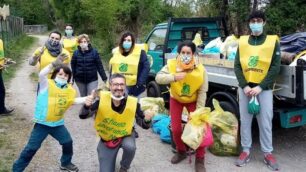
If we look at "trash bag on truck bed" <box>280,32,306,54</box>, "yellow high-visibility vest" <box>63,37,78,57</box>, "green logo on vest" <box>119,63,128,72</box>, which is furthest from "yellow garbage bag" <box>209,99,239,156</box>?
"yellow high-visibility vest" <box>63,37,78,57</box>

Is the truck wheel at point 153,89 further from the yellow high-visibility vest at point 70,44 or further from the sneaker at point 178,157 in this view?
Answer: the sneaker at point 178,157

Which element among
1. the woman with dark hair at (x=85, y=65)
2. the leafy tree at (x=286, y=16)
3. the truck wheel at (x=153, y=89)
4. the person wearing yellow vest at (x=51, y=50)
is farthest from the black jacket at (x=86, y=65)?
the leafy tree at (x=286, y=16)

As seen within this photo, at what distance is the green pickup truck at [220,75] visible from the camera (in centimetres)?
512

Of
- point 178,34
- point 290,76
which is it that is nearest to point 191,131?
point 290,76

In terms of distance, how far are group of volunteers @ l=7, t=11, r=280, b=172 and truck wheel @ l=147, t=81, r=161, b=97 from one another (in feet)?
7.12

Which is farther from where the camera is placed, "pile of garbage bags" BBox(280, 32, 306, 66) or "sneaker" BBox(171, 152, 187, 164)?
"sneaker" BBox(171, 152, 187, 164)

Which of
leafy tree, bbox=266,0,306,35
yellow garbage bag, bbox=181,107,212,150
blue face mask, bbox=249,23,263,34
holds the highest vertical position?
leafy tree, bbox=266,0,306,35

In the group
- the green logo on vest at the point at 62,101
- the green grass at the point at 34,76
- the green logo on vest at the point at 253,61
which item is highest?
the green logo on vest at the point at 253,61

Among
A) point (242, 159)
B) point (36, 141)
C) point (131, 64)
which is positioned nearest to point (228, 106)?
point (242, 159)

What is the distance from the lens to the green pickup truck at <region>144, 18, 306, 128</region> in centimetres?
512

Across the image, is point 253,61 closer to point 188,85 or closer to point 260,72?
point 260,72

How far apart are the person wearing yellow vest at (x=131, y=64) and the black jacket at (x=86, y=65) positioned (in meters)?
0.84

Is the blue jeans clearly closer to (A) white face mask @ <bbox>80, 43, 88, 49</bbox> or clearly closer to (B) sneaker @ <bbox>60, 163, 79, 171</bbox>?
(B) sneaker @ <bbox>60, 163, 79, 171</bbox>

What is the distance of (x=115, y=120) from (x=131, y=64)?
1898 millimetres
